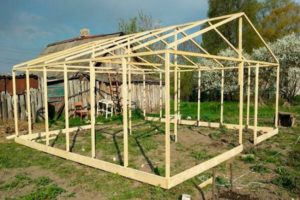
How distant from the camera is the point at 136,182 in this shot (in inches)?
227

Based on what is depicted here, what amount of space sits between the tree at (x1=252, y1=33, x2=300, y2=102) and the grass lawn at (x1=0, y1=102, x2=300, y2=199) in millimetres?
9680

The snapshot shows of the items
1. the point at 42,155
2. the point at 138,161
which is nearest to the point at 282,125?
the point at 138,161

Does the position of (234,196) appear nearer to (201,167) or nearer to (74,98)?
(201,167)

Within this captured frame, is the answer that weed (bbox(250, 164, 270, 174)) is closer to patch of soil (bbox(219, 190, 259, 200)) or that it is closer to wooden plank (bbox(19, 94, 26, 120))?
patch of soil (bbox(219, 190, 259, 200))

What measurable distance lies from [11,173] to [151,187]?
11.4 feet

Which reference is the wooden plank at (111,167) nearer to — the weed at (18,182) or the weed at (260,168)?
the weed at (18,182)

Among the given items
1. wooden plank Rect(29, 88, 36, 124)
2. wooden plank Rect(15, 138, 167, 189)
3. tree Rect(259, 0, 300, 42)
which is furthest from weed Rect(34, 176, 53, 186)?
tree Rect(259, 0, 300, 42)

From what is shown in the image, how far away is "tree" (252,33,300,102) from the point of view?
17641 millimetres

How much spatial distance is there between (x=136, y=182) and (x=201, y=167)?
153cm

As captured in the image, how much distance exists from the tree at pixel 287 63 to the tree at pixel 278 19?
10.6m

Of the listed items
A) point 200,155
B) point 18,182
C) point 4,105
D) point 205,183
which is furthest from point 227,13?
point 18,182

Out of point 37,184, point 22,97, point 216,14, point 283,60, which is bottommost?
point 37,184

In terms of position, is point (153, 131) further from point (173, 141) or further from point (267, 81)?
point (267, 81)

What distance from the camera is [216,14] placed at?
96.1 ft
